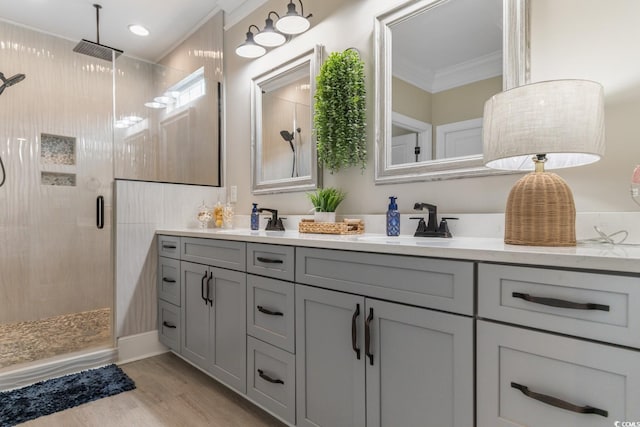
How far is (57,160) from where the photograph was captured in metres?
2.96

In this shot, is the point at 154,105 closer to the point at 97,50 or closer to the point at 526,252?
the point at 97,50

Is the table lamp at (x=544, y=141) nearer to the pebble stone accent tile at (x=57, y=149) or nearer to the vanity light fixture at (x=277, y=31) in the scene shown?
the vanity light fixture at (x=277, y=31)

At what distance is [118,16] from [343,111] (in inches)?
102

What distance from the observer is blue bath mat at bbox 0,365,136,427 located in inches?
68.6

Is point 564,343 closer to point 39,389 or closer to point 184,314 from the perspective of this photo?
point 184,314

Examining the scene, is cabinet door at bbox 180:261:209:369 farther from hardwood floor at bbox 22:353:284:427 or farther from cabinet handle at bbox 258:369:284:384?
cabinet handle at bbox 258:369:284:384

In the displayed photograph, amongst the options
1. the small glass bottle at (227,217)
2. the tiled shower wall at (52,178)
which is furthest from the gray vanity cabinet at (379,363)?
the tiled shower wall at (52,178)

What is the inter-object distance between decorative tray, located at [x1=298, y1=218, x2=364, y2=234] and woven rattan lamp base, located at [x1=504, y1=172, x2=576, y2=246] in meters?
0.77

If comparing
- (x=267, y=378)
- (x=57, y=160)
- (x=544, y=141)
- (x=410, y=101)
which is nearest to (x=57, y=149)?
(x=57, y=160)

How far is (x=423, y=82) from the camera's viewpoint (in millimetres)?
1688

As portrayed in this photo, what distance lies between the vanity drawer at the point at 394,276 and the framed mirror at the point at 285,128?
2.98 feet

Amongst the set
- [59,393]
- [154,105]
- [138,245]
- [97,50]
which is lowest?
[59,393]

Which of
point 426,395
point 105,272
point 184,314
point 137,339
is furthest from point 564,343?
point 105,272

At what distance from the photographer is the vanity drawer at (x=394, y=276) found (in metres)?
0.98
